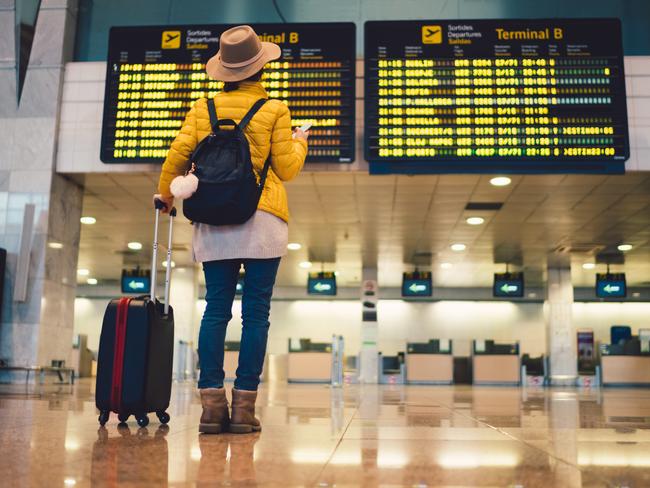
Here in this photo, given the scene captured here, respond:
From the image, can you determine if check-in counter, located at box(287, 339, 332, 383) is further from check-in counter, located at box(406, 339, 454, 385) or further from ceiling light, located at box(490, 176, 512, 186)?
ceiling light, located at box(490, 176, 512, 186)

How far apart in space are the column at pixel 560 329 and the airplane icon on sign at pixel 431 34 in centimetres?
1073

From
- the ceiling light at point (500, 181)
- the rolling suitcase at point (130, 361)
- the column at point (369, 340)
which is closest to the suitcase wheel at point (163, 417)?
the rolling suitcase at point (130, 361)

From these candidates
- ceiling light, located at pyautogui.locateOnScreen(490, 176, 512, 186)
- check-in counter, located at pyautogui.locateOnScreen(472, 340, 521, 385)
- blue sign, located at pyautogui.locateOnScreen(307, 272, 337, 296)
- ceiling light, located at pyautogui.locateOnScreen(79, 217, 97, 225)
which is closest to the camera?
ceiling light, located at pyautogui.locateOnScreen(490, 176, 512, 186)

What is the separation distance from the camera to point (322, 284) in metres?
17.3

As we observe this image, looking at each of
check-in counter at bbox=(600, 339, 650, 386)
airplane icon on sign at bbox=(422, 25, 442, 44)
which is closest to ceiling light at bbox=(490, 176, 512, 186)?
airplane icon on sign at bbox=(422, 25, 442, 44)

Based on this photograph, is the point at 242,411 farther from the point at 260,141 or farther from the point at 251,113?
the point at 251,113

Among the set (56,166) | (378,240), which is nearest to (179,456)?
(56,166)

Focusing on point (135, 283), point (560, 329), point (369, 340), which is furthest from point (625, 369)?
point (135, 283)

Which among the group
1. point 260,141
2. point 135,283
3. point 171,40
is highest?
point 171,40

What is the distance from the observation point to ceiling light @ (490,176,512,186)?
29.8ft

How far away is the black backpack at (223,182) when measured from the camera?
2721mm

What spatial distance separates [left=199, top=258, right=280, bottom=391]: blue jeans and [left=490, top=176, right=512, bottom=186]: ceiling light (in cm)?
675

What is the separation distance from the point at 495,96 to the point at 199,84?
3420mm

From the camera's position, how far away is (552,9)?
356 inches
